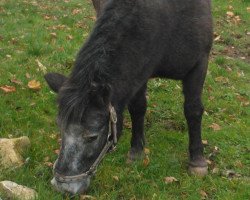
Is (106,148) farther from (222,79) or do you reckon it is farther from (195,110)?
(222,79)

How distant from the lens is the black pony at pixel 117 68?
4219mm

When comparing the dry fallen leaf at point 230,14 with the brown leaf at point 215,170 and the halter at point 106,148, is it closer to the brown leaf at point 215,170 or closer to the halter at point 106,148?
the brown leaf at point 215,170

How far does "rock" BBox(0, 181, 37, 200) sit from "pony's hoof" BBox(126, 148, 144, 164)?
1518mm

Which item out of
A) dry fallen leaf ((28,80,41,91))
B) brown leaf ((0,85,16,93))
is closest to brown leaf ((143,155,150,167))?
dry fallen leaf ((28,80,41,91))

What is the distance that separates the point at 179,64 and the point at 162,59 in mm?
253

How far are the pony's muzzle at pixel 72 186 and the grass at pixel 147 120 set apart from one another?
17 centimetres

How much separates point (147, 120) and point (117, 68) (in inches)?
105

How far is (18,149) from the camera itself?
5598 mm

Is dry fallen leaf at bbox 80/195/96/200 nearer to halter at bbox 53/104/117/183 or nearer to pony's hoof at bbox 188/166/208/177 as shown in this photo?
halter at bbox 53/104/117/183

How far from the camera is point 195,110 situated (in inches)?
232

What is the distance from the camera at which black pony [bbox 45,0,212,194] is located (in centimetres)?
422

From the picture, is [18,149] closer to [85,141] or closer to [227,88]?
[85,141]

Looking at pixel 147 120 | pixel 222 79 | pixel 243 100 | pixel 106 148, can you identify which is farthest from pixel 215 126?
pixel 106 148

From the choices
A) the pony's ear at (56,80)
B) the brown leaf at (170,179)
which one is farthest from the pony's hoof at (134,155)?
the pony's ear at (56,80)
